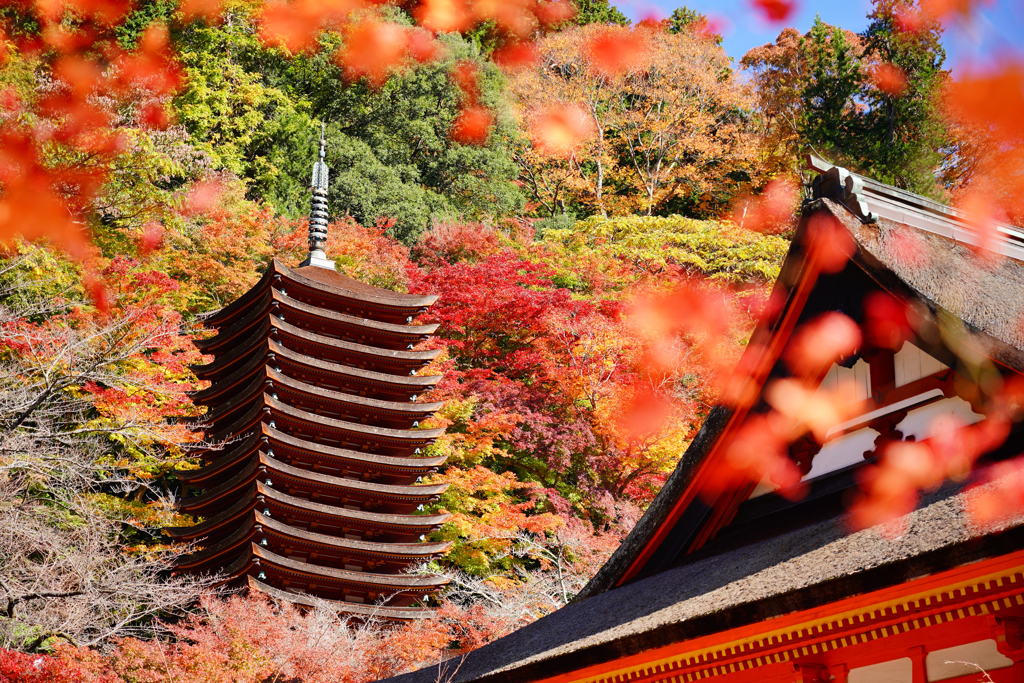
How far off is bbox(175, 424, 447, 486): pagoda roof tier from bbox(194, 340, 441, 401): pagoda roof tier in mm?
1160

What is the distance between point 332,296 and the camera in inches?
591

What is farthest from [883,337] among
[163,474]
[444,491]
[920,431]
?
[163,474]

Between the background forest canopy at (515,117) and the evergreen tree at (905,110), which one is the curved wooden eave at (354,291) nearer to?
the background forest canopy at (515,117)

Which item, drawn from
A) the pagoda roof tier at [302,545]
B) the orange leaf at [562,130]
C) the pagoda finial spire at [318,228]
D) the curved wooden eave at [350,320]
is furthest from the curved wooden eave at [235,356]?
the orange leaf at [562,130]

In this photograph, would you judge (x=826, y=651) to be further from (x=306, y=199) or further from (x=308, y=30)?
(x=308, y=30)

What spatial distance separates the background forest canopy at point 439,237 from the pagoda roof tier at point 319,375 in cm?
109

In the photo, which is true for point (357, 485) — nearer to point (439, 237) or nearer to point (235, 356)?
point (235, 356)

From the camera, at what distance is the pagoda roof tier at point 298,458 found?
1355 centimetres

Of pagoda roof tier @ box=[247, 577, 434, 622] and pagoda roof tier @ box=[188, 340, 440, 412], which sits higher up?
pagoda roof tier @ box=[188, 340, 440, 412]

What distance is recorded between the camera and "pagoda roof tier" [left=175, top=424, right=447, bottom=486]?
13555mm

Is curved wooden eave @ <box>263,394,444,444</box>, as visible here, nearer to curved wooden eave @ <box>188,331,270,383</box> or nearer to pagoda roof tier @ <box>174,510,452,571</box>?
curved wooden eave @ <box>188,331,270,383</box>

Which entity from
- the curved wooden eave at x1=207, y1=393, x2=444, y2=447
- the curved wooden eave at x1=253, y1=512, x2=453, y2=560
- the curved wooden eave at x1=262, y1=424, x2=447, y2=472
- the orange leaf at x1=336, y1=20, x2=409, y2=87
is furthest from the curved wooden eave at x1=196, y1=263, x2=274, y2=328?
the orange leaf at x1=336, y1=20, x2=409, y2=87

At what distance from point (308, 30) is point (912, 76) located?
1877 centimetres

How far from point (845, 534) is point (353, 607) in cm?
1027
